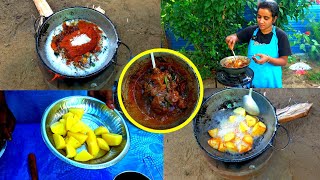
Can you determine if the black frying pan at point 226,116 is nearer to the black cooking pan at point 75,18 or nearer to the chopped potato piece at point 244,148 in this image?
the chopped potato piece at point 244,148

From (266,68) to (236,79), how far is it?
0.37 m

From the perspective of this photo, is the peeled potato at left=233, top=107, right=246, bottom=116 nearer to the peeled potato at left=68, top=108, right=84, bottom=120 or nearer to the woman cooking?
the woman cooking

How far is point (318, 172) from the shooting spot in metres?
3.68

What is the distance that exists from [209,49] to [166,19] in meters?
0.53

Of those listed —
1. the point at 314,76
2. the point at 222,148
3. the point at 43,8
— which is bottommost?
the point at 314,76

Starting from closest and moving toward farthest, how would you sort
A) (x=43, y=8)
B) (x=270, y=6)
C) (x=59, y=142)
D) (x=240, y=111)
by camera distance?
(x=59, y=142), (x=240, y=111), (x=270, y=6), (x=43, y=8)

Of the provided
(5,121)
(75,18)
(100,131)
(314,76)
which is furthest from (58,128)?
(314,76)

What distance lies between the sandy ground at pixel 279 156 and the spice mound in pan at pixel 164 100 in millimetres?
354

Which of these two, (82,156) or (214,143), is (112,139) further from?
(214,143)

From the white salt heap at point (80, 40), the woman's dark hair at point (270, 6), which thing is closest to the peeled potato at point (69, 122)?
the white salt heap at point (80, 40)

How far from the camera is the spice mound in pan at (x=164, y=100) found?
353 cm

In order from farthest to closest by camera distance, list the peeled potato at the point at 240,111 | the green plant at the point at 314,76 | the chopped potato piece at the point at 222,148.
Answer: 1. the green plant at the point at 314,76
2. the peeled potato at the point at 240,111
3. the chopped potato piece at the point at 222,148

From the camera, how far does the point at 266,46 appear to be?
397 cm

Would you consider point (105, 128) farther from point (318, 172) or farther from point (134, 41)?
point (318, 172)
